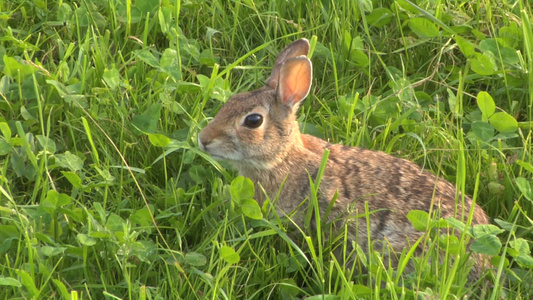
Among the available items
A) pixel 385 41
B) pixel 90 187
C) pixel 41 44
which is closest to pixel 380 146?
pixel 385 41

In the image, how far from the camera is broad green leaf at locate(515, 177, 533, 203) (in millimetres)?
4922

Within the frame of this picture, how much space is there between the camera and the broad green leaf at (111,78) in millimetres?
5367

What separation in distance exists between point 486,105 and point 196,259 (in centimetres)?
209

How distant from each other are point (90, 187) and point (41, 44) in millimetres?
1641

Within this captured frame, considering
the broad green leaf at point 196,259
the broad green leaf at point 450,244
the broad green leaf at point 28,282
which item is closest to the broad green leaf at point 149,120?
the broad green leaf at point 196,259

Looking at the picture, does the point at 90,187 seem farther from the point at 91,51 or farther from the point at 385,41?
the point at 385,41

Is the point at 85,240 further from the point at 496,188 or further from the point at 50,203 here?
the point at 496,188

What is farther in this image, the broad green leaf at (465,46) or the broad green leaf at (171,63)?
the broad green leaf at (465,46)

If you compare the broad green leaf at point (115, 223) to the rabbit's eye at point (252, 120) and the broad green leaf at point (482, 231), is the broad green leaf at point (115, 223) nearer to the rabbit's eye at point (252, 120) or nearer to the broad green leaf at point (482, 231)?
the rabbit's eye at point (252, 120)

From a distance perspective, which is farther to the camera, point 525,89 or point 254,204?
point 525,89

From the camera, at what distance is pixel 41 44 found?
20.1 feet

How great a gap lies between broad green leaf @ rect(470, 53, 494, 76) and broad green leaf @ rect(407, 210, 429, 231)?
1706 millimetres

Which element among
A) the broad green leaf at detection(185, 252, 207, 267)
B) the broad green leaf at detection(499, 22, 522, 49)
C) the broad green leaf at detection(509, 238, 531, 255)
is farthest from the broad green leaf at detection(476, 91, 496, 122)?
the broad green leaf at detection(185, 252, 207, 267)

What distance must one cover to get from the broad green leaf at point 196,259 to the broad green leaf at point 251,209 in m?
0.33
